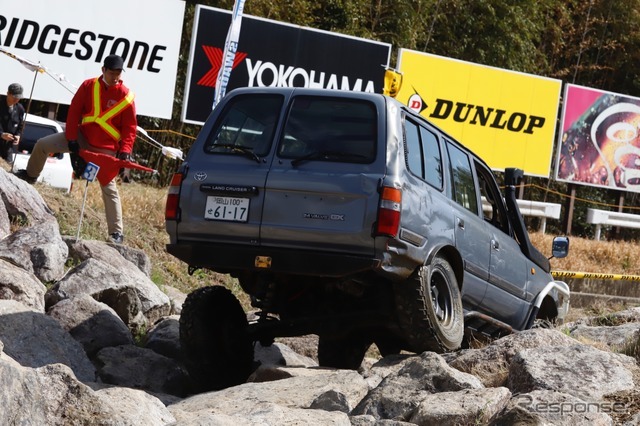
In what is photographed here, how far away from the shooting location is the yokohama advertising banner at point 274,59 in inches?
776

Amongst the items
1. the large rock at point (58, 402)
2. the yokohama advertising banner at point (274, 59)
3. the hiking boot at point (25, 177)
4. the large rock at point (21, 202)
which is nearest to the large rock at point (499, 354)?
the large rock at point (58, 402)

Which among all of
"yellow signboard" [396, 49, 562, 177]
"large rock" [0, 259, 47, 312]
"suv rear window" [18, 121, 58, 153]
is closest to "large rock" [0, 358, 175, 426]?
"large rock" [0, 259, 47, 312]

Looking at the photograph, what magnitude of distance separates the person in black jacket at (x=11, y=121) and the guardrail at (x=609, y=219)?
12.3 meters

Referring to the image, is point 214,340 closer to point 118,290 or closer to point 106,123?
point 118,290

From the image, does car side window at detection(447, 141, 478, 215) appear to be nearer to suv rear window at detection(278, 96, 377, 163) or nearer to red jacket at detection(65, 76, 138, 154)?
suv rear window at detection(278, 96, 377, 163)

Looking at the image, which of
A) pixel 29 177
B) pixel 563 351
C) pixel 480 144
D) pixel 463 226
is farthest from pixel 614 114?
pixel 563 351

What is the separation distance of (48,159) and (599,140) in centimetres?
1221

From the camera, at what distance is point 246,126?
9.01 metres

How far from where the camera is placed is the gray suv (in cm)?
834

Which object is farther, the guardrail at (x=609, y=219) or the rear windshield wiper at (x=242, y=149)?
the guardrail at (x=609, y=219)

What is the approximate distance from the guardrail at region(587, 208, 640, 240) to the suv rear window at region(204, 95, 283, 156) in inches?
626

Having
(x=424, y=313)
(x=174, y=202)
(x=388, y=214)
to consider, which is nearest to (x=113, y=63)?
(x=174, y=202)

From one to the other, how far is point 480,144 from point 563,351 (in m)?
15.7

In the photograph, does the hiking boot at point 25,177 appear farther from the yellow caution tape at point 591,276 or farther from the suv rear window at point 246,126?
the yellow caution tape at point 591,276
